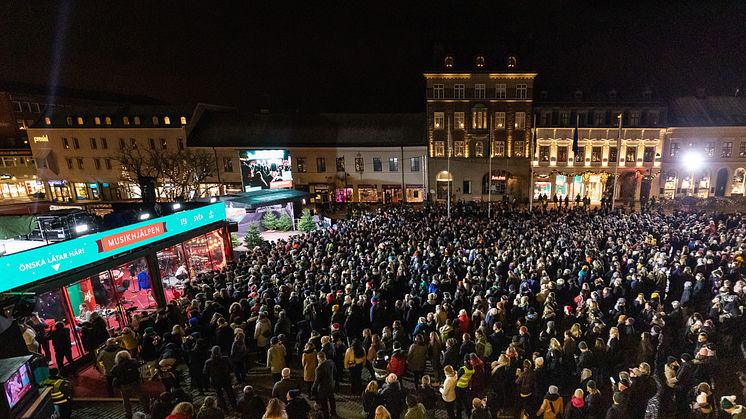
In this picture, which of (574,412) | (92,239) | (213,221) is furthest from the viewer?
(213,221)

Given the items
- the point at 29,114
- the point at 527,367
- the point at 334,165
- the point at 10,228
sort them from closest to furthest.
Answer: the point at 527,367 → the point at 10,228 → the point at 334,165 → the point at 29,114

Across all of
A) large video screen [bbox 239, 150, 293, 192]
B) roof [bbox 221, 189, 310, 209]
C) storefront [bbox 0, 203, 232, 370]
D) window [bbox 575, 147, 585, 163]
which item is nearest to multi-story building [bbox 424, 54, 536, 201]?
window [bbox 575, 147, 585, 163]

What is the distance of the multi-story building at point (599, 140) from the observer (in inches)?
1373

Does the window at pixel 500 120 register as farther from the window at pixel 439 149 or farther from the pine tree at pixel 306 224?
the pine tree at pixel 306 224

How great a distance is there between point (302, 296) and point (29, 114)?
6757 centimetres

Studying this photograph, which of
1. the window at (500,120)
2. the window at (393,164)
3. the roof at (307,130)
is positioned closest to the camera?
the window at (500,120)

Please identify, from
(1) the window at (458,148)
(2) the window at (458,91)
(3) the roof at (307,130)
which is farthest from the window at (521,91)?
(3) the roof at (307,130)

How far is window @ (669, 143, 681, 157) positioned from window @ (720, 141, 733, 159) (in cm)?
384

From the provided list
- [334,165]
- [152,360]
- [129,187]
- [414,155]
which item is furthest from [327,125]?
[152,360]

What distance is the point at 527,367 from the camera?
6.87 metres

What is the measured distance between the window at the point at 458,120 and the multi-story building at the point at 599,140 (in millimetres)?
7214

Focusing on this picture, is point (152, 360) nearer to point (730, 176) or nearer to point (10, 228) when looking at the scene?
point (10, 228)

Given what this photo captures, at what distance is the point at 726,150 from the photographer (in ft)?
114

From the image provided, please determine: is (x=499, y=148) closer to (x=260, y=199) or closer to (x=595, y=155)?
(x=595, y=155)
